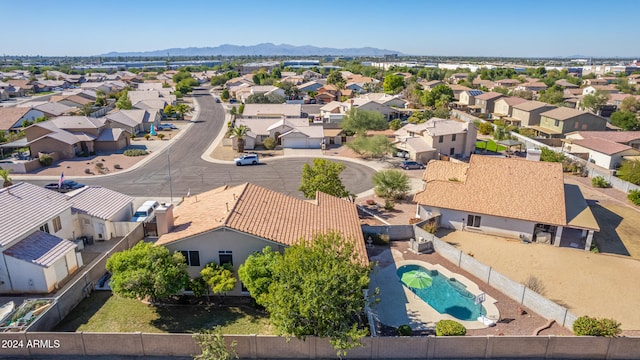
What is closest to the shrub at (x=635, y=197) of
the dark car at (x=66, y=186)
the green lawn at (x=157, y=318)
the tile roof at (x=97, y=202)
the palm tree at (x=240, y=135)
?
the green lawn at (x=157, y=318)

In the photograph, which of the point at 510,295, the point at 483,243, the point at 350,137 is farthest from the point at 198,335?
the point at 350,137

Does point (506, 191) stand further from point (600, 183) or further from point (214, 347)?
point (214, 347)

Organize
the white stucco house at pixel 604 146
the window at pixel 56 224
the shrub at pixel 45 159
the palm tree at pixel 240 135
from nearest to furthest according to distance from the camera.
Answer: the window at pixel 56 224 < the shrub at pixel 45 159 < the white stucco house at pixel 604 146 < the palm tree at pixel 240 135

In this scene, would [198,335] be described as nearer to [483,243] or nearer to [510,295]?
[510,295]

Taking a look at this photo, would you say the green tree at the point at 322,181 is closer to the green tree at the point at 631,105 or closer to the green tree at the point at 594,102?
the green tree at the point at 594,102

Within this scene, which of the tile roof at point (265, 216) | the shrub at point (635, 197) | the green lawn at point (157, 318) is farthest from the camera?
the shrub at point (635, 197)

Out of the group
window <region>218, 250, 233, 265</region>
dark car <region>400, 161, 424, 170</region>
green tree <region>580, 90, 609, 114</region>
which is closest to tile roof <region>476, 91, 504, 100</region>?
green tree <region>580, 90, 609, 114</region>
